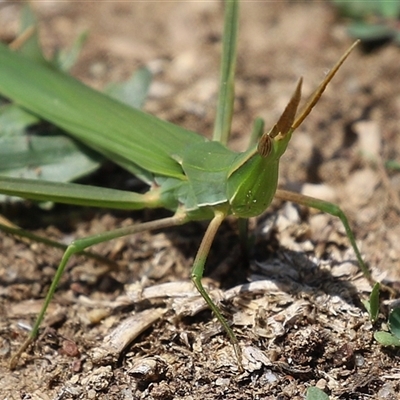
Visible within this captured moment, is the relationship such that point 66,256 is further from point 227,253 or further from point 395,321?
point 395,321

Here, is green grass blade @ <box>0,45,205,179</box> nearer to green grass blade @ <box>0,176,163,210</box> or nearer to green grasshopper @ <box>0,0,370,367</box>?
green grasshopper @ <box>0,0,370,367</box>

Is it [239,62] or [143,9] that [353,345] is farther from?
[143,9]

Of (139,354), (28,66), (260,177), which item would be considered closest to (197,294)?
(139,354)

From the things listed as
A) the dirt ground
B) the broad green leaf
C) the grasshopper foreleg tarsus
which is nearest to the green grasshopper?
the grasshopper foreleg tarsus

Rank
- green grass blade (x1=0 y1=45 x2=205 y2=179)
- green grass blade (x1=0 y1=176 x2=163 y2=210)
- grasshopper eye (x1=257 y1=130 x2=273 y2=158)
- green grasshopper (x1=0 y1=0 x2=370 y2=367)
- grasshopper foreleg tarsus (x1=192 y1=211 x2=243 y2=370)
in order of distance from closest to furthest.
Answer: grasshopper eye (x1=257 y1=130 x2=273 y2=158) < grasshopper foreleg tarsus (x1=192 y1=211 x2=243 y2=370) < green grasshopper (x1=0 y1=0 x2=370 y2=367) < green grass blade (x1=0 y1=176 x2=163 y2=210) < green grass blade (x1=0 y1=45 x2=205 y2=179)

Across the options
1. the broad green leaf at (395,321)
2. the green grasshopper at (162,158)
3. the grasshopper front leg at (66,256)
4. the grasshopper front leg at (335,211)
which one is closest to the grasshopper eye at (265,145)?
the green grasshopper at (162,158)

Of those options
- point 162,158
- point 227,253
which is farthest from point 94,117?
point 227,253

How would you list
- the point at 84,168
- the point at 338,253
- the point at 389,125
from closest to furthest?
the point at 338,253 < the point at 84,168 < the point at 389,125
